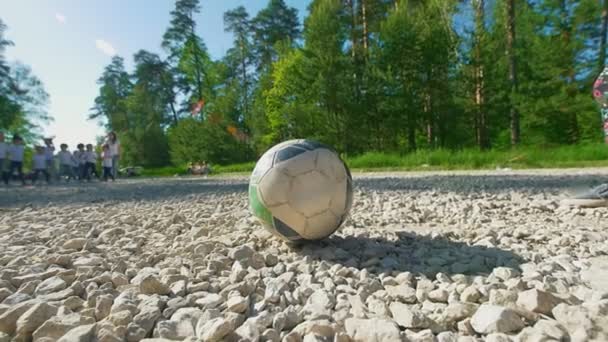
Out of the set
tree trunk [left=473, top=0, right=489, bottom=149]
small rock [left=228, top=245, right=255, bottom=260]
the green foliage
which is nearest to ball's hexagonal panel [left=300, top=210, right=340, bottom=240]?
small rock [left=228, top=245, right=255, bottom=260]

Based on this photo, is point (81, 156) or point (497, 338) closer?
point (497, 338)

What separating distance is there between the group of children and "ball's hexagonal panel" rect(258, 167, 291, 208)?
40.5 ft

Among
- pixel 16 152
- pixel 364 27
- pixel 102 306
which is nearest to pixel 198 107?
pixel 364 27

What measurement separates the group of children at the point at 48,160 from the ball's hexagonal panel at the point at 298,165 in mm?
12437

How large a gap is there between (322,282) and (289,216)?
2.07 feet

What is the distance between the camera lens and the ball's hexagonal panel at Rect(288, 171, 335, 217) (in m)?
2.35

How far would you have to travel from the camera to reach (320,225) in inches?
95.4

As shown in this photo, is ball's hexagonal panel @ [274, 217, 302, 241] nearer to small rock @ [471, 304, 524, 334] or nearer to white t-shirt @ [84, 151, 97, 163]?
small rock @ [471, 304, 524, 334]

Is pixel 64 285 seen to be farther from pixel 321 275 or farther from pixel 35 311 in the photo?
pixel 321 275

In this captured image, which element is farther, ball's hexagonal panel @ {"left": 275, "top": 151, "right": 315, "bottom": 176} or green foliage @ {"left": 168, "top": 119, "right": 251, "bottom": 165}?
green foliage @ {"left": 168, "top": 119, "right": 251, "bottom": 165}

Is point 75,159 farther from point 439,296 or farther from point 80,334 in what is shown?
point 439,296

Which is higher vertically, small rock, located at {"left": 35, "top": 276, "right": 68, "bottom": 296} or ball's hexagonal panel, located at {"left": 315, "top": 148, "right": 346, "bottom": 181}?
ball's hexagonal panel, located at {"left": 315, "top": 148, "right": 346, "bottom": 181}

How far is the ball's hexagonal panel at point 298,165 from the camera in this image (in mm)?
2387

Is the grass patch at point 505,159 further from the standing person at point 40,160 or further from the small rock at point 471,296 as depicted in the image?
the standing person at point 40,160
